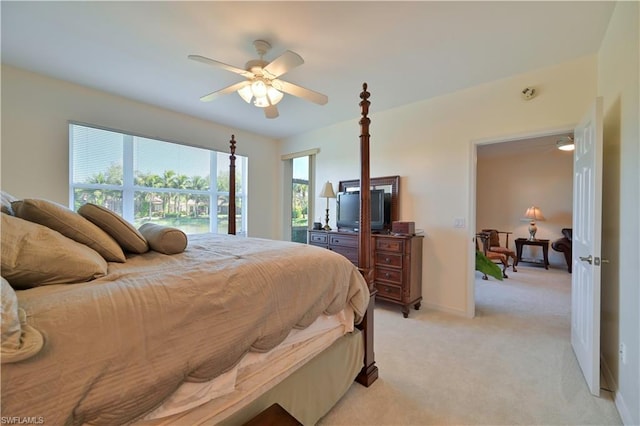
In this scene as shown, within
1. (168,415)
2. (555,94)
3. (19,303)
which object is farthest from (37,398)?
(555,94)

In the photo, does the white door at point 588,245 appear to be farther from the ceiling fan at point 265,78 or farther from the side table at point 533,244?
the side table at point 533,244

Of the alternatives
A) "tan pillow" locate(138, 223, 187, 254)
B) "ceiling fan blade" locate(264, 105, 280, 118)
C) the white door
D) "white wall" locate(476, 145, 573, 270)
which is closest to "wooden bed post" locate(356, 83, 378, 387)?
"ceiling fan blade" locate(264, 105, 280, 118)

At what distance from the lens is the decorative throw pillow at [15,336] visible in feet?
1.97

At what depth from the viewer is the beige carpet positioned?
1.56m

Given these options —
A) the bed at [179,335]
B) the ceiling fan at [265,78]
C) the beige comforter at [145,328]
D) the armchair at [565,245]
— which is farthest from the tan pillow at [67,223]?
the armchair at [565,245]

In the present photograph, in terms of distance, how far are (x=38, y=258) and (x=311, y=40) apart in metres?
2.18

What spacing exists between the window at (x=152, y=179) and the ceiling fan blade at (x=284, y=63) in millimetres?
2432

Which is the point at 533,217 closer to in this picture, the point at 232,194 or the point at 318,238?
the point at 318,238

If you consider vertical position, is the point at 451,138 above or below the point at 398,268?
above

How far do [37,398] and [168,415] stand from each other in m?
0.41

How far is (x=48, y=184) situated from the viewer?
2834mm

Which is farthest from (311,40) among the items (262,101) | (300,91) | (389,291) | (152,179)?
(152,179)

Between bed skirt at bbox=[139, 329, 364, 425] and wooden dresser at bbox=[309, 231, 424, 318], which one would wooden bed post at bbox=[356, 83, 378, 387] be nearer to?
bed skirt at bbox=[139, 329, 364, 425]

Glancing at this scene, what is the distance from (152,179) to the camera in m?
3.62
